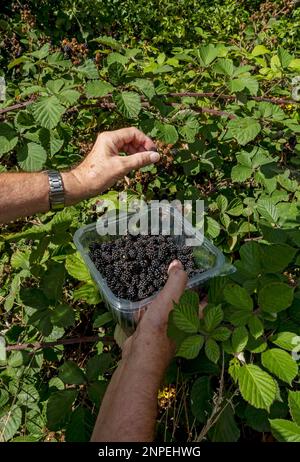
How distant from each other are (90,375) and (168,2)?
11.7 feet

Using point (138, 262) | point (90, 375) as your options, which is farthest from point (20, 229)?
point (90, 375)

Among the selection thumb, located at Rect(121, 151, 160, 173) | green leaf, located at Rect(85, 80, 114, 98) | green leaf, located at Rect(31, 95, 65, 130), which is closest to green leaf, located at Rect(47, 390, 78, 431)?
thumb, located at Rect(121, 151, 160, 173)

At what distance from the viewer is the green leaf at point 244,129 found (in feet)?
4.76

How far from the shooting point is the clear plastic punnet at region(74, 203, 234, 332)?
116cm

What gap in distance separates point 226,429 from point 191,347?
20 cm

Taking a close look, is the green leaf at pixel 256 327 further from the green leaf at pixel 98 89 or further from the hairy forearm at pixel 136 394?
the green leaf at pixel 98 89

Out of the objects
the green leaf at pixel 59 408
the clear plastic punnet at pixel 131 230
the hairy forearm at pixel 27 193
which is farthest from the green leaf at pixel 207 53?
the green leaf at pixel 59 408

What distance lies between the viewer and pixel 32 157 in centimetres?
148

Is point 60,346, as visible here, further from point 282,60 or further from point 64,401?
point 282,60

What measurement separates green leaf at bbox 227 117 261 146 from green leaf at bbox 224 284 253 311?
26.2 inches

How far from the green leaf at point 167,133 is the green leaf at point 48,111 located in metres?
0.35

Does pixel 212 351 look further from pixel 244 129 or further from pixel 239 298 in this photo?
pixel 244 129

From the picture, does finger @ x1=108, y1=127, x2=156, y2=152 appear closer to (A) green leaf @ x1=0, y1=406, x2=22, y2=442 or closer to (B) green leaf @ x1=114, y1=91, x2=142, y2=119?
(B) green leaf @ x1=114, y1=91, x2=142, y2=119

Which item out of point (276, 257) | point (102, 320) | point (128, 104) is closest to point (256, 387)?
point (276, 257)
